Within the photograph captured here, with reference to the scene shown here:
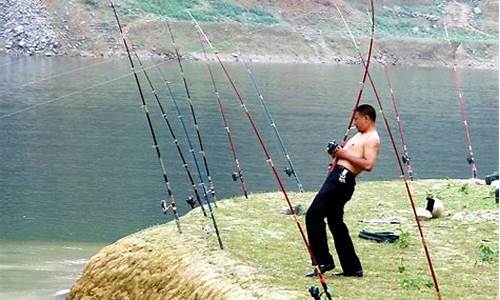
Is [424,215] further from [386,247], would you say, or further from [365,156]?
[365,156]

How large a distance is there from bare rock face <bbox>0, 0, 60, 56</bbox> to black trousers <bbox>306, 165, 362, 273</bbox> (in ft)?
318

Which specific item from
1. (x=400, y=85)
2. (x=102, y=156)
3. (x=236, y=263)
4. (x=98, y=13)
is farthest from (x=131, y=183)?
(x=98, y=13)

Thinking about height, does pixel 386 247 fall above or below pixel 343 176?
below

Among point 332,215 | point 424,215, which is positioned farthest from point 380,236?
point 332,215

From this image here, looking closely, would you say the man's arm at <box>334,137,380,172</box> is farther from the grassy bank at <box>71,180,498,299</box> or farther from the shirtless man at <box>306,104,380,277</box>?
the grassy bank at <box>71,180,498,299</box>

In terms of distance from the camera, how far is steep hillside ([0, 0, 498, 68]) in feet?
354

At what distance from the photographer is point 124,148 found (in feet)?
129

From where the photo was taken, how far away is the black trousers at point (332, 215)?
1064 cm

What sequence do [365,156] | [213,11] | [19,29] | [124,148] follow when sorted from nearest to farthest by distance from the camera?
[365,156], [124,148], [19,29], [213,11]

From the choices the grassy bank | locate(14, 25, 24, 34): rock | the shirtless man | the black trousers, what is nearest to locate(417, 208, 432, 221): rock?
the grassy bank

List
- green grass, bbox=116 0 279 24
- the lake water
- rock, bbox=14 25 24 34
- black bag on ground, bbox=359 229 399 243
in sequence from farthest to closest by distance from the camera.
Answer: green grass, bbox=116 0 279 24 < rock, bbox=14 25 24 34 < the lake water < black bag on ground, bbox=359 229 399 243

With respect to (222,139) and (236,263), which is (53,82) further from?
(236,263)

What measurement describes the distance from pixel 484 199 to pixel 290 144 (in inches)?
1025

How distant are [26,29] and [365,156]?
103303 mm
